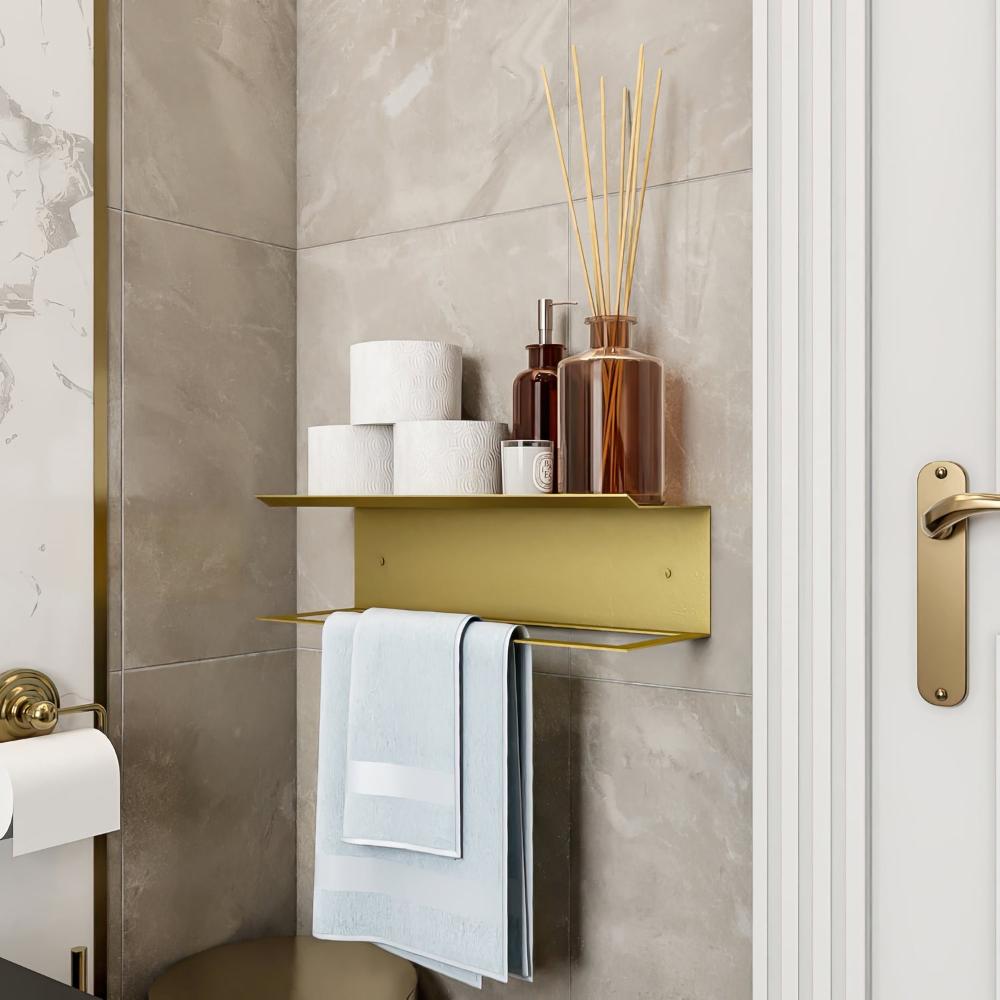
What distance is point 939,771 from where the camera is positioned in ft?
3.15

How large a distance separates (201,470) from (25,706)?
37cm

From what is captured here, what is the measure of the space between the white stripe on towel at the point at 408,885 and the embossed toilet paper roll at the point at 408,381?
513 millimetres

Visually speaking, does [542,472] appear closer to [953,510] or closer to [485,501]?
[485,501]

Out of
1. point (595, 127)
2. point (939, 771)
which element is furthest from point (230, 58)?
point (939, 771)

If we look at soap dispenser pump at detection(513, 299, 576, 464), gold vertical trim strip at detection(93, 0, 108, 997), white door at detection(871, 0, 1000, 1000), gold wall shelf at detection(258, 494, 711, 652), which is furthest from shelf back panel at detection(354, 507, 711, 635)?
gold vertical trim strip at detection(93, 0, 108, 997)

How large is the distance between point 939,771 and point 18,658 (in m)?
0.97

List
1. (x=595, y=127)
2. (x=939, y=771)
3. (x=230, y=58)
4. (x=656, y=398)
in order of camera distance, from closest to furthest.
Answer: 1. (x=939, y=771)
2. (x=656, y=398)
3. (x=595, y=127)
4. (x=230, y=58)

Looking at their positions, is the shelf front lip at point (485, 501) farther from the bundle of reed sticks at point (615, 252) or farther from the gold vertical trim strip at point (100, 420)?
the gold vertical trim strip at point (100, 420)

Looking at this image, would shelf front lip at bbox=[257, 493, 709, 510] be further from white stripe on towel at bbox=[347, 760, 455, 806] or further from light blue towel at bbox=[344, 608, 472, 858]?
white stripe on towel at bbox=[347, 760, 455, 806]

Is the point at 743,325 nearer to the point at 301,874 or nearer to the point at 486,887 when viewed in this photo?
the point at 486,887

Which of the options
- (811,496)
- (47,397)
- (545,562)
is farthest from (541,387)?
(47,397)

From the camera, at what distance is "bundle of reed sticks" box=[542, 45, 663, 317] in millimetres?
1119

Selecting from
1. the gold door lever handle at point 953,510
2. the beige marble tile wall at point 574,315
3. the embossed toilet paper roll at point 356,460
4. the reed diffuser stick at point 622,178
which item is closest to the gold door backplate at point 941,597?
the gold door lever handle at point 953,510

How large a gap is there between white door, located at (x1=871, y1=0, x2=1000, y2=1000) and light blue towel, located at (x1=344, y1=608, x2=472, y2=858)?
1.42ft
